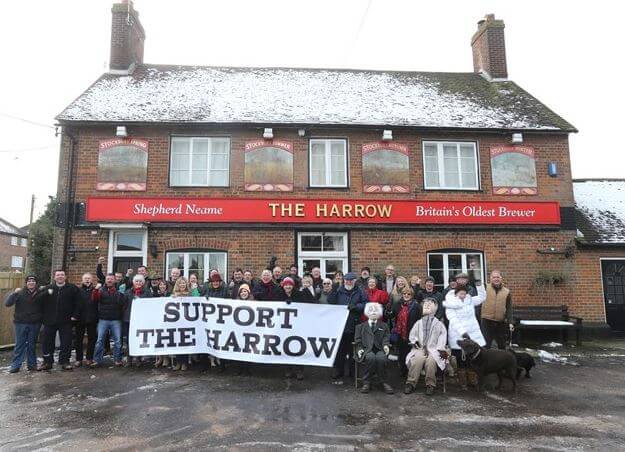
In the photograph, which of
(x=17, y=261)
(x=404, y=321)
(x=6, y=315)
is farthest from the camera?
(x=17, y=261)

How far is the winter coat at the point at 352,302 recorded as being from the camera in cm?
739

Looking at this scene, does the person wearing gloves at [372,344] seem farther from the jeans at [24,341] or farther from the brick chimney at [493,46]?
the brick chimney at [493,46]

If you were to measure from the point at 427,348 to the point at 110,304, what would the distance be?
19.4ft

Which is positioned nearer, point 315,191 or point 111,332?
point 111,332

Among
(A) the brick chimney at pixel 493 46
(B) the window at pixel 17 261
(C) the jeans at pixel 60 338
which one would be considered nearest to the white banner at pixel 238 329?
(C) the jeans at pixel 60 338

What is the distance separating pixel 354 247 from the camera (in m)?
11.7

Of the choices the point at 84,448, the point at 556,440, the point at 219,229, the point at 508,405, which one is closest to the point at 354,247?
the point at 219,229

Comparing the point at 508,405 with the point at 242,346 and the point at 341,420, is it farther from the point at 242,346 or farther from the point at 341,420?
the point at 242,346

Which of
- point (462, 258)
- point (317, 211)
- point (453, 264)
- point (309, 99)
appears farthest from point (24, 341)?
point (462, 258)

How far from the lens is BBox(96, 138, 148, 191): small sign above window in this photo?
1155 cm

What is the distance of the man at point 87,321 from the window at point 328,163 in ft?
20.4

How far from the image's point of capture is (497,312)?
26.7 feet

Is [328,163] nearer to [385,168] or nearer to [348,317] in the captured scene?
[385,168]

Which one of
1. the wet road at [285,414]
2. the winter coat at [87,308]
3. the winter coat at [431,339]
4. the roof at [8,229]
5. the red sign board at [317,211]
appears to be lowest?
the wet road at [285,414]
